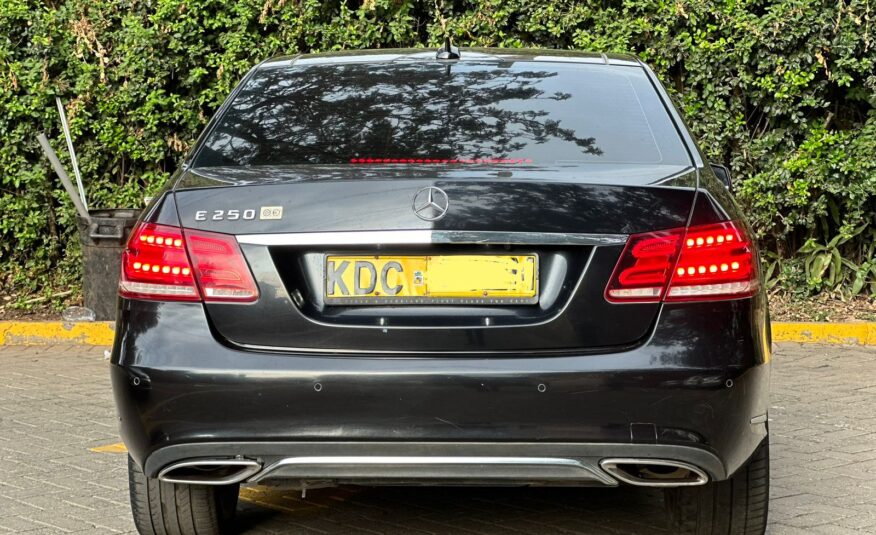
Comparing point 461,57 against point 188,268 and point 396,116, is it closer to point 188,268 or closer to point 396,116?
point 396,116

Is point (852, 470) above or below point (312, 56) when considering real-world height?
below

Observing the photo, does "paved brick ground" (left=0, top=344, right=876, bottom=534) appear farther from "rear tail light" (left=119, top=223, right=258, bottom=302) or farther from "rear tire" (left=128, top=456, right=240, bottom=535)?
"rear tail light" (left=119, top=223, right=258, bottom=302)

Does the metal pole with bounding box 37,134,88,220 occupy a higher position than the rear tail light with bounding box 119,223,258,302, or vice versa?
the rear tail light with bounding box 119,223,258,302

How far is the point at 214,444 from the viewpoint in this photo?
364cm

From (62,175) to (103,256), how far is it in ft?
2.38

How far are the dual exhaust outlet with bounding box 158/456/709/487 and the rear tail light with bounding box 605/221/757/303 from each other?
1.44 ft

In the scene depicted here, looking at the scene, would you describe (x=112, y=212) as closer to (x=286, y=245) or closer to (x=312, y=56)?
(x=312, y=56)

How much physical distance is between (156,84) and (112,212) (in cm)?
103

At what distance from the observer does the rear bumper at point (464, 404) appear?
355 centimetres

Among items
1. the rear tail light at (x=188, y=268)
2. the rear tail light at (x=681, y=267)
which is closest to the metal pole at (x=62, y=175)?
the rear tail light at (x=188, y=268)

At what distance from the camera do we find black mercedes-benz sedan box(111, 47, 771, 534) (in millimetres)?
3566

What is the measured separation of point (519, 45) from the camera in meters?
9.70

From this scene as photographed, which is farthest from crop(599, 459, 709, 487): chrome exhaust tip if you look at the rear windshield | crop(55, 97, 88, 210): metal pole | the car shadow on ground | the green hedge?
crop(55, 97, 88, 210): metal pole

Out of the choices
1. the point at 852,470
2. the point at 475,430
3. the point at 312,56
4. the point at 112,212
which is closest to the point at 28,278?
the point at 112,212
